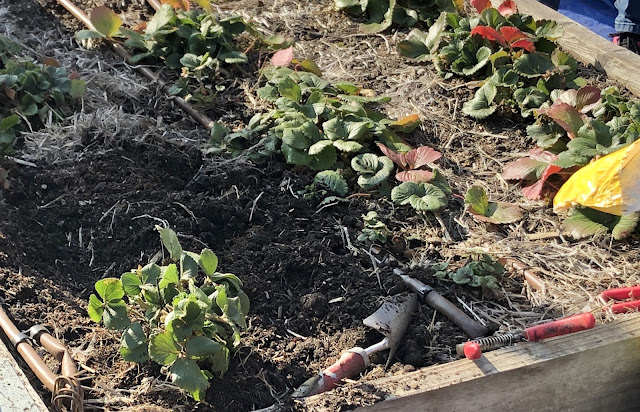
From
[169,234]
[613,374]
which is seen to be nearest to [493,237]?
[613,374]

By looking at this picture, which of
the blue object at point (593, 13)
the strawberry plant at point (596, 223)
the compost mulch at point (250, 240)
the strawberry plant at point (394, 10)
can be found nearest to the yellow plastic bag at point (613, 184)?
the strawberry plant at point (596, 223)

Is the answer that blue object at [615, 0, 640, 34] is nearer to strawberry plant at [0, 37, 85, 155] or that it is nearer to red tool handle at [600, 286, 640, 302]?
red tool handle at [600, 286, 640, 302]

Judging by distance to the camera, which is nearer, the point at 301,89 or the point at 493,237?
the point at 493,237

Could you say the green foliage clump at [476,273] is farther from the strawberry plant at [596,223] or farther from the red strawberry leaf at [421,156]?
the red strawberry leaf at [421,156]

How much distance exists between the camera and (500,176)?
3064mm

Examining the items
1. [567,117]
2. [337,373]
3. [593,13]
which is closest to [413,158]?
[567,117]

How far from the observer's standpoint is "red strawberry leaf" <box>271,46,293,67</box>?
349 centimetres

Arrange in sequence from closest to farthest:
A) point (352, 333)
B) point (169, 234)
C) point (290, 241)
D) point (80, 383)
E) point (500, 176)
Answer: point (80, 383), point (169, 234), point (352, 333), point (290, 241), point (500, 176)

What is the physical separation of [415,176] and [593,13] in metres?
2.97

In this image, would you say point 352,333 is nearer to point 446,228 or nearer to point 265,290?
point 265,290

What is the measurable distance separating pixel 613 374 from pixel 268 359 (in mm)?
1001

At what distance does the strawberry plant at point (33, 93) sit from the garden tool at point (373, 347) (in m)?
1.53

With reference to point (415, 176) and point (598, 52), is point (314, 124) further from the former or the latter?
point (598, 52)

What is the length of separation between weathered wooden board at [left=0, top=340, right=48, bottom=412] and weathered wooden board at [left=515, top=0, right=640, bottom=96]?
278 cm
